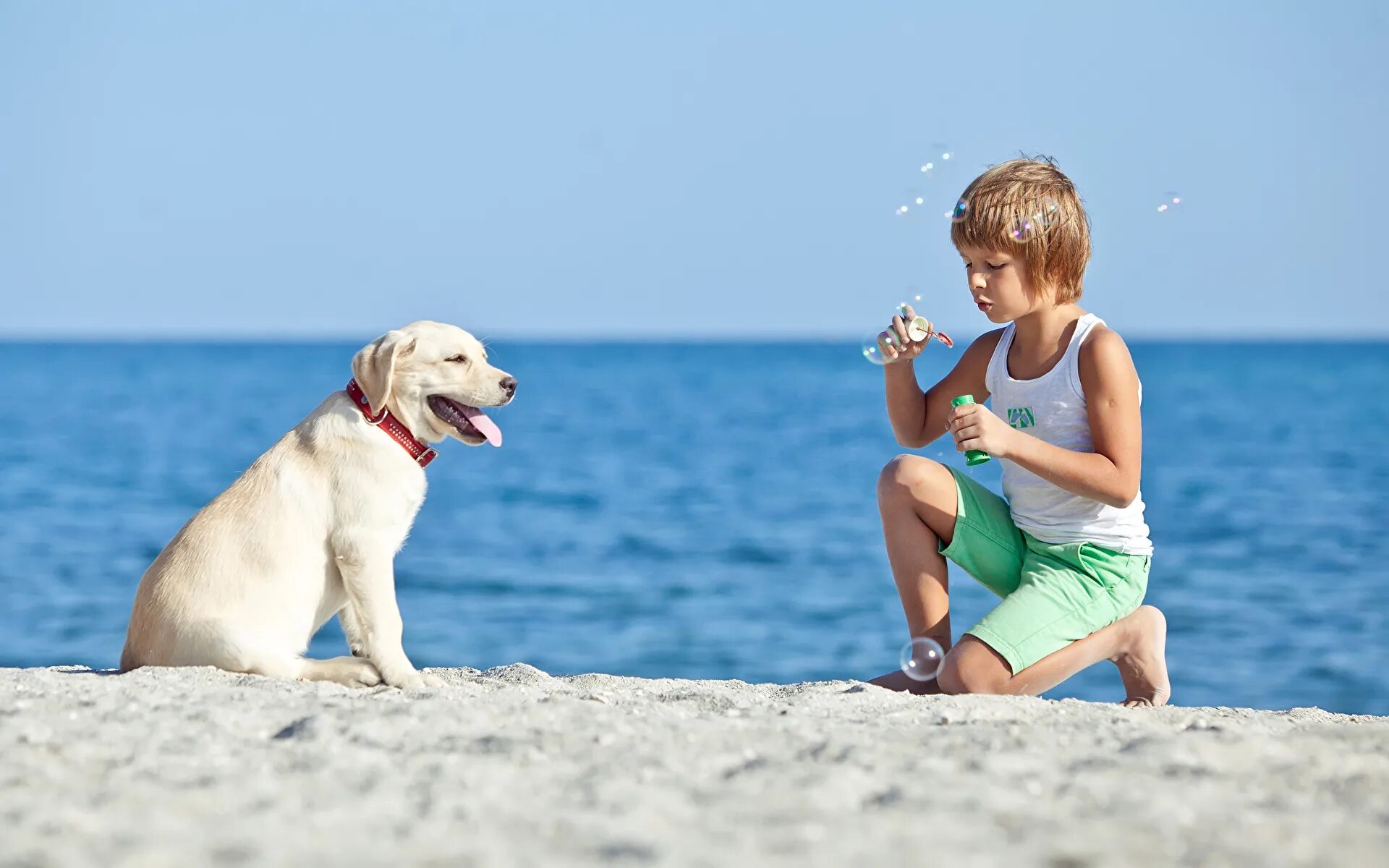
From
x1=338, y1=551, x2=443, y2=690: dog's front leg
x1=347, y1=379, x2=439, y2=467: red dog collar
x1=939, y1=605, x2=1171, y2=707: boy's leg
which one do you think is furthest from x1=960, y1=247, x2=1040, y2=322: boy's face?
x1=338, y1=551, x2=443, y2=690: dog's front leg

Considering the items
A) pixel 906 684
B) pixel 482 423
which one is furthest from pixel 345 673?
pixel 906 684

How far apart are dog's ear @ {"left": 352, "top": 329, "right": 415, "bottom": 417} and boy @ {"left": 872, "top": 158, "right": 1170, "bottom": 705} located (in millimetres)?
1603

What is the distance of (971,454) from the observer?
392cm

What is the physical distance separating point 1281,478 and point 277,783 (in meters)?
20.4

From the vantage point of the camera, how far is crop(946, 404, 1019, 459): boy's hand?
3.78 meters

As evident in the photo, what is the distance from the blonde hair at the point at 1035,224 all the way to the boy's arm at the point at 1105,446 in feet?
0.87

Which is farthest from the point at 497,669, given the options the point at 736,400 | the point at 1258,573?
the point at 736,400

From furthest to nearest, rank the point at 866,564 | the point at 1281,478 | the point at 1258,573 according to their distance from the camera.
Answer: the point at 1281,478, the point at 866,564, the point at 1258,573

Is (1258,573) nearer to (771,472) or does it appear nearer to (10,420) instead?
(771,472)

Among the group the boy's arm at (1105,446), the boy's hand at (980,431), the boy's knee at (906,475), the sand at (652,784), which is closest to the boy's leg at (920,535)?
the boy's knee at (906,475)

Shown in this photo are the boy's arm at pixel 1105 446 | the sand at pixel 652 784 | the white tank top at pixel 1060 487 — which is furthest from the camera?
the white tank top at pixel 1060 487

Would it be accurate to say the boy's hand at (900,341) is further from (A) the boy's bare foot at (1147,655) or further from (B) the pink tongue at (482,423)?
(B) the pink tongue at (482,423)

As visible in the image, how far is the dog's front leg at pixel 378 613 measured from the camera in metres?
4.01

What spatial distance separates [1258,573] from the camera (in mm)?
12281
